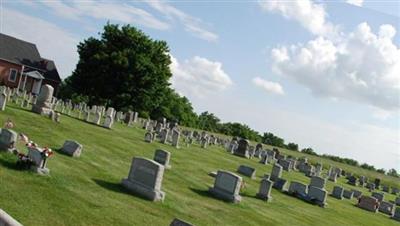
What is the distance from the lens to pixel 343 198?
113ft

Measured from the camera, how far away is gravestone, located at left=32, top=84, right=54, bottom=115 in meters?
27.2

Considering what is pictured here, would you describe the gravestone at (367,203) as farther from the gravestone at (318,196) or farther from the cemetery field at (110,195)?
the gravestone at (318,196)

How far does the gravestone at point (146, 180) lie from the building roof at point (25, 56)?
54.0 metres

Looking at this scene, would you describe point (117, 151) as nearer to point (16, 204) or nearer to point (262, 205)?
point (262, 205)

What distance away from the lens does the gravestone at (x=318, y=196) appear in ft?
85.0

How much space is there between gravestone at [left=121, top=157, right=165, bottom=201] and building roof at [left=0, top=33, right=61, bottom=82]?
54.0 meters

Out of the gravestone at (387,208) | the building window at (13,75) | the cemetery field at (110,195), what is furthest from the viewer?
the building window at (13,75)

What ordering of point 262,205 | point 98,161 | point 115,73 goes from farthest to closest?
point 115,73 → point 262,205 → point 98,161

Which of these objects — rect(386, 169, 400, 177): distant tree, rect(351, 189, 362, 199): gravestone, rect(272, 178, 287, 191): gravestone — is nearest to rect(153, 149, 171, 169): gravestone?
rect(272, 178, 287, 191): gravestone

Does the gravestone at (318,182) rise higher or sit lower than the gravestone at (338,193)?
higher

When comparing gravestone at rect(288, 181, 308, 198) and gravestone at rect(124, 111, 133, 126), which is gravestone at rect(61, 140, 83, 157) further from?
gravestone at rect(124, 111, 133, 126)

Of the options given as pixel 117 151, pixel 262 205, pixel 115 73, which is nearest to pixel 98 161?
pixel 117 151

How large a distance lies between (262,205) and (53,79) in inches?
2145

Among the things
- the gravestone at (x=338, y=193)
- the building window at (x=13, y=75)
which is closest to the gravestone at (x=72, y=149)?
the gravestone at (x=338, y=193)
